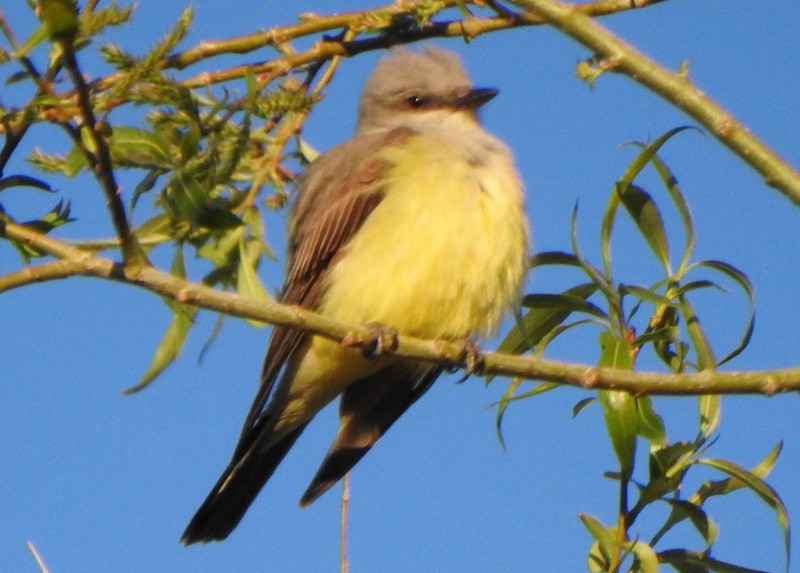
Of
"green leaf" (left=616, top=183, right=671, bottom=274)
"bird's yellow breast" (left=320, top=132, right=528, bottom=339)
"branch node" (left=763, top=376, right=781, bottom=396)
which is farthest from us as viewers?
"bird's yellow breast" (left=320, top=132, right=528, bottom=339)

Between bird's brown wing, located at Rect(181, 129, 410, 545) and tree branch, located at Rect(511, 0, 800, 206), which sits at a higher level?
bird's brown wing, located at Rect(181, 129, 410, 545)

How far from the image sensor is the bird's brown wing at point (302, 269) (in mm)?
4625

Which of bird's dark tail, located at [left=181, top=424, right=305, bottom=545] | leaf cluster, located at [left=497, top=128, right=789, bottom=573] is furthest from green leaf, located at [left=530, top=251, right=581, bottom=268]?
bird's dark tail, located at [left=181, top=424, right=305, bottom=545]

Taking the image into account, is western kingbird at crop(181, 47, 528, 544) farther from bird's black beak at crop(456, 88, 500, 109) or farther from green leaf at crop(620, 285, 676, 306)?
green leaf at crop(620, 285, 676, 306)

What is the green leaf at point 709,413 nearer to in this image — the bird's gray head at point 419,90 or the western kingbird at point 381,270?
the western kingbird at point 381,270

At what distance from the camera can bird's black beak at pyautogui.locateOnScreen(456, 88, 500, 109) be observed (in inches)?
209

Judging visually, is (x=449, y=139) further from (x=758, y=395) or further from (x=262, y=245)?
(x=758, y=395)

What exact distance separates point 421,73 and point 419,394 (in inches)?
54.4

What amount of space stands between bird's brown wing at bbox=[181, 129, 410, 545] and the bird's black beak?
1.53ft

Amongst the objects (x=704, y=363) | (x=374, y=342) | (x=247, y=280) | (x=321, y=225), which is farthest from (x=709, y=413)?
(x=321, y=225)

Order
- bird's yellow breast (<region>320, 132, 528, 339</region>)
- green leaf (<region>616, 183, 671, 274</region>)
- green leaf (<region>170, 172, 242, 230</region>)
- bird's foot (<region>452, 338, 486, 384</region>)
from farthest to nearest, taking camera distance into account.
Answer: bird's yellow breast (<region>320, 132, 528, 339</region>) → bird's foot (<region>452, 338, 486, 384</region>) → green leaf (<region>616, 183, 671, 274</region>) → green leaf (<region>170, 172, 242, 230</region>)


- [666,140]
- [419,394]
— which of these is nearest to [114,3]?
[666,140]

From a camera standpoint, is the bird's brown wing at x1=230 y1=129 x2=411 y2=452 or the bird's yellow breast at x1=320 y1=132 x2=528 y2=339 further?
the bird's brown wing at x1=230 y1=129 x2=411 y2=452

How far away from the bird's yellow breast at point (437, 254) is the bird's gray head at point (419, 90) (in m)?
0.75
